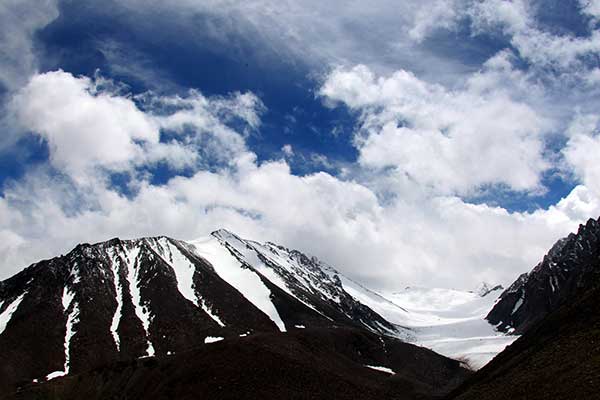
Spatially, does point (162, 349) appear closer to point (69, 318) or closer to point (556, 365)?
point (69, 318)

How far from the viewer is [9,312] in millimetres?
179500

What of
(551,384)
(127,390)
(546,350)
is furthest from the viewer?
(127,390)

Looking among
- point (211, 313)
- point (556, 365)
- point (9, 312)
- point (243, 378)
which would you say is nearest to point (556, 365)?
point (556, 365)

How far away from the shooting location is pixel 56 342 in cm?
15512

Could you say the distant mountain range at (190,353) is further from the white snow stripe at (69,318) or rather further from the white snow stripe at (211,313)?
the white snow stripe at (69,318)

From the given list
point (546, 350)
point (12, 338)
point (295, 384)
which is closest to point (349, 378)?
point (295, 384)

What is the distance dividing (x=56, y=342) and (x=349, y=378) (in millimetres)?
101591

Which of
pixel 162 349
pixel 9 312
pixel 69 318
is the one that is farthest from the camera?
pixel 9 312

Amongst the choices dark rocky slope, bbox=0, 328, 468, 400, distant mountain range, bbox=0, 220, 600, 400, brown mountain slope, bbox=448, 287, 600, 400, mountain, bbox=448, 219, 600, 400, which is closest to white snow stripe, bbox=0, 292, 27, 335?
distant mountain range, bbox=0, 220, 600, 400

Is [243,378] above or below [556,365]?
above

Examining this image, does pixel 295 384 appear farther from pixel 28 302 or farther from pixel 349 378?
pixel 28 302

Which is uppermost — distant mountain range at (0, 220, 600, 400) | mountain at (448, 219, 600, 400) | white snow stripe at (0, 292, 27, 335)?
white snow stripe at (0, 292, 27, 335)

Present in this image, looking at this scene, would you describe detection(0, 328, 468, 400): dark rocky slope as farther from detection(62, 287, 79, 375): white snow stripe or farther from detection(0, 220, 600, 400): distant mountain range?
detection(62, 287, 79, 375): white snow stripe

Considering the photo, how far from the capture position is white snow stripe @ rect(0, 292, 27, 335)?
555ft
